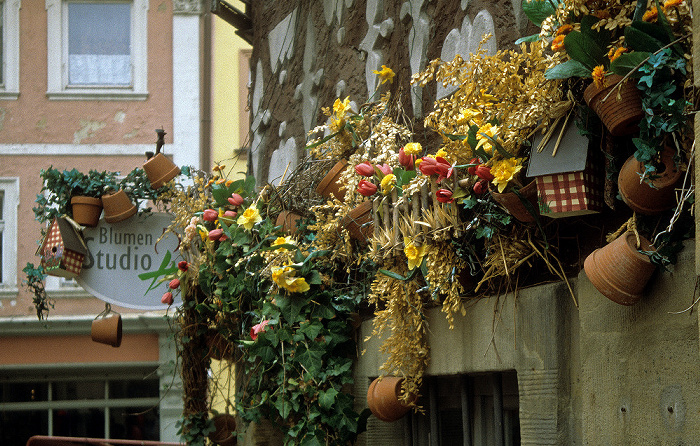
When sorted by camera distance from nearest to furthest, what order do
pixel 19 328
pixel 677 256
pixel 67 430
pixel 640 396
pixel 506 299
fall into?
pixel 677 256 < pixel 640 396 < pixel 506 299 < pixel 19 328 < pixel 67 430

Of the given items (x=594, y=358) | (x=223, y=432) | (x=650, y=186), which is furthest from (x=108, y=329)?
(x=650, y=186)

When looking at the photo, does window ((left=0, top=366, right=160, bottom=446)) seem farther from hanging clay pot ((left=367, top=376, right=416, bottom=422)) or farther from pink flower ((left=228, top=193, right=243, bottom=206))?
hanging clay pot ((left=367, top=376, right=416, bottom=422))

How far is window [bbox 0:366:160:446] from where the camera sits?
44.9 feet

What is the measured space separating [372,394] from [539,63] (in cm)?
152

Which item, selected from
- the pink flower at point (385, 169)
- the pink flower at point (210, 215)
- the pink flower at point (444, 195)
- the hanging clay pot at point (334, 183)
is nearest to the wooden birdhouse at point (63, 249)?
the pink flower at point (210, 215)

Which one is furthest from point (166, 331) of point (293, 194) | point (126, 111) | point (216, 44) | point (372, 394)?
point (372, 394)

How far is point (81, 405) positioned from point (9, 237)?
103 inches

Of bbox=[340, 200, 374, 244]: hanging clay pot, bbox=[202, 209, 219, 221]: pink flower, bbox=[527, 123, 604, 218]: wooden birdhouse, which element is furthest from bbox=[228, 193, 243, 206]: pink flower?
bbox=[527, 123, 604, 218]: wooden birdhouse

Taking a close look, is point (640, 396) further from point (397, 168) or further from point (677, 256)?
point (397, 168)

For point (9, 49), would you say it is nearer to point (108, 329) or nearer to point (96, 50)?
point (96, 50)

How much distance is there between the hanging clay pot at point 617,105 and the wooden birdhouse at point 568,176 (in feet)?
0.46

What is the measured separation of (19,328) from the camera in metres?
13.0

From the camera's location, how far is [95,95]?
1340 centimetres

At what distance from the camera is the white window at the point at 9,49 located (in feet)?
43.6
